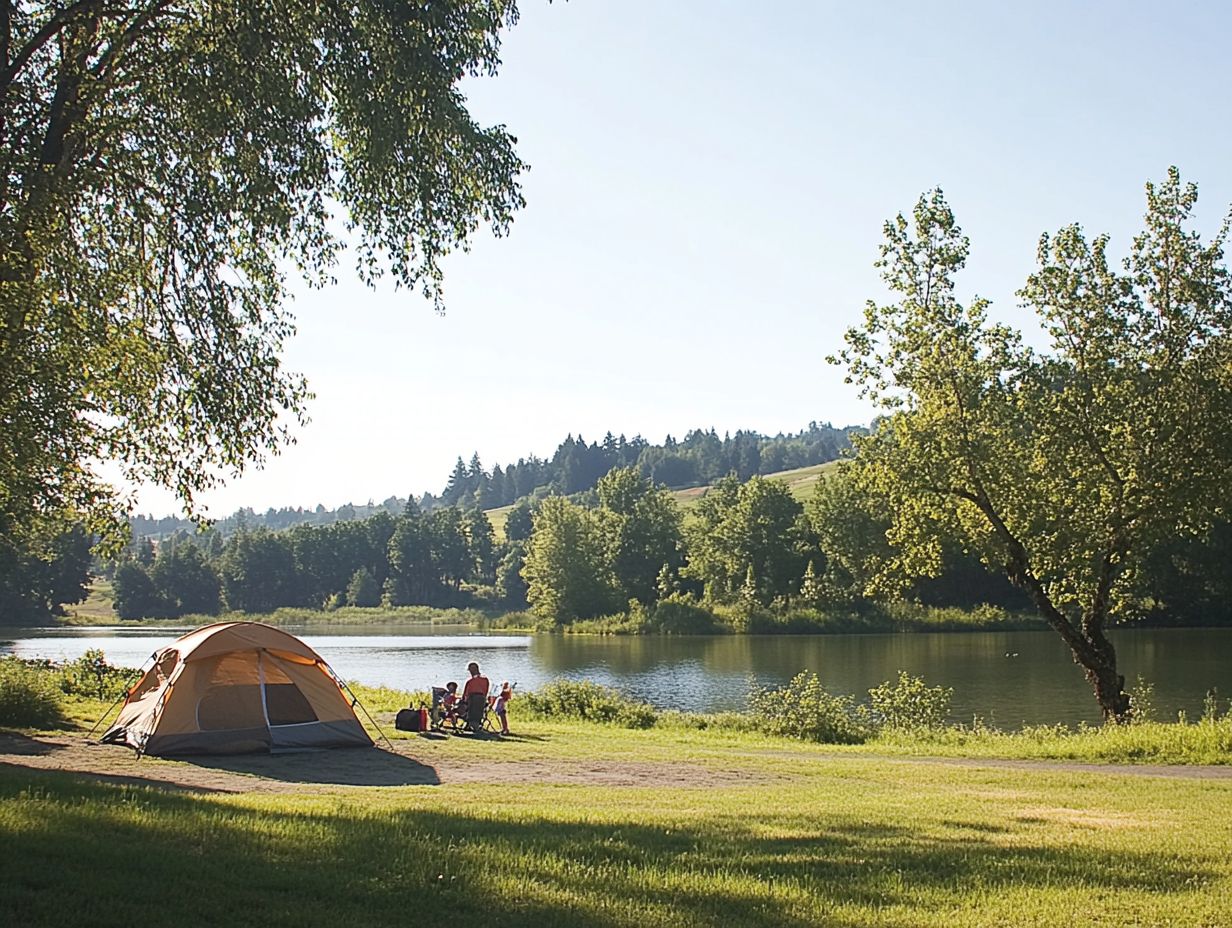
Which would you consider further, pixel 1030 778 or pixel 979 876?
pixel 1030 778

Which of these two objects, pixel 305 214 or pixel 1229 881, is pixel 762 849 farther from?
pixel 305 214

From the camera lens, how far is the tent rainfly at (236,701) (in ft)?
55.2

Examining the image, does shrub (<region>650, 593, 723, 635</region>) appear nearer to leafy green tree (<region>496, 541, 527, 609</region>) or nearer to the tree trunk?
the tree trunk

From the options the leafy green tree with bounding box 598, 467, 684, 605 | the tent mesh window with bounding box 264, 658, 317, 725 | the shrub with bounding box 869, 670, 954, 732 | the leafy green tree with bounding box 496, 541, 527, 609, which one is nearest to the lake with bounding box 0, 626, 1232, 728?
the shrub with bounding box 869, 670, 954, 732

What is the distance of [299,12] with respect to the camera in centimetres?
1190

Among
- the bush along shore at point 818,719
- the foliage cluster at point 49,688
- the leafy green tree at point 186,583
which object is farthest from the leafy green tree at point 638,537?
the foliage cluster at point 49,688

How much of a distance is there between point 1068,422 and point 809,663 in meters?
26.0

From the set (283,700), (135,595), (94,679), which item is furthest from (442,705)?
(135,595)

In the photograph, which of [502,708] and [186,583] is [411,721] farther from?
[186,583]

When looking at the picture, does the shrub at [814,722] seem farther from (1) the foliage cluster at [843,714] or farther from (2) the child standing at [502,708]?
(2) the child standing at [502,708]

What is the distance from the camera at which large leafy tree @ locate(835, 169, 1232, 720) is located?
74.5ft

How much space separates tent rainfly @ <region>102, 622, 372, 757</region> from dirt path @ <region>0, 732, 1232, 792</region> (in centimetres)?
44

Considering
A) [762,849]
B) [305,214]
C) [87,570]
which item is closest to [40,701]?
[305,214]

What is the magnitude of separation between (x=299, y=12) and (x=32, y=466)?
28.3 feet
